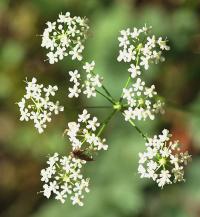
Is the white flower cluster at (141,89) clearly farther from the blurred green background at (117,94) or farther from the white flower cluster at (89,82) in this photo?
the blurred green background at (117,94)

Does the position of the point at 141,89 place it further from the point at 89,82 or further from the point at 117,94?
the point at 117,94

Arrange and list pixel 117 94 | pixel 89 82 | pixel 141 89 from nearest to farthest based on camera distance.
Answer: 1. pixel 141 89
2. pixel 89 82
3. pixel 117 94

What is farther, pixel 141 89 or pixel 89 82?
pixel 89 82

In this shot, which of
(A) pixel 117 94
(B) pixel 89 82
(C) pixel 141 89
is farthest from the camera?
(A) pixel 117 94

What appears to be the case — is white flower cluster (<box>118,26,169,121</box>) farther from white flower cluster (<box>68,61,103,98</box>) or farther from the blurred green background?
the blurred green background

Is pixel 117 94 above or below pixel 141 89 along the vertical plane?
above

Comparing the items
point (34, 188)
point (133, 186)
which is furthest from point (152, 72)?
point (34, 188)

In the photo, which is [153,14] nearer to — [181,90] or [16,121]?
[181,90]

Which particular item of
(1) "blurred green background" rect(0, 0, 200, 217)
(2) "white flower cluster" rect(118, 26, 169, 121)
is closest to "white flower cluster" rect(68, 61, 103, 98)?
(2) "white flower cluster" rect(118, 26, 169, 121)

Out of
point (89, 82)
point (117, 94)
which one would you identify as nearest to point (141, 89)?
point (89, 82)

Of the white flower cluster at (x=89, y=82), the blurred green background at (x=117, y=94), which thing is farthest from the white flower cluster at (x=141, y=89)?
the blurred green background at (x=117, y=94)
